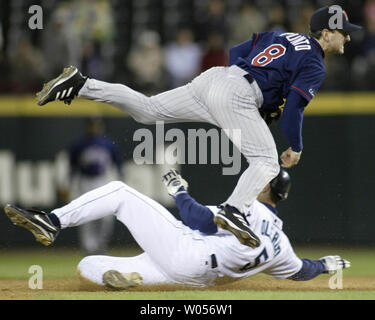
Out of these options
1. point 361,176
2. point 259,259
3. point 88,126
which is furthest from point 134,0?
point 259,259

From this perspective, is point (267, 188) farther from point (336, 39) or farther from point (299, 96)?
point (336, 39)

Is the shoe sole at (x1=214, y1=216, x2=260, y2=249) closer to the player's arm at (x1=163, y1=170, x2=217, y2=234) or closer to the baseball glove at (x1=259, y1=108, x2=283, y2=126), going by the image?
the player's arm at (x1=163, y1=170, x2=217, y2=234)

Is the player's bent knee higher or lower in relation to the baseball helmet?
lower

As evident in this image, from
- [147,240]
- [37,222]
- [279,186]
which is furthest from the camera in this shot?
[279,186]

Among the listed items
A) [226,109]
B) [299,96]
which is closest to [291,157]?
[299,96]

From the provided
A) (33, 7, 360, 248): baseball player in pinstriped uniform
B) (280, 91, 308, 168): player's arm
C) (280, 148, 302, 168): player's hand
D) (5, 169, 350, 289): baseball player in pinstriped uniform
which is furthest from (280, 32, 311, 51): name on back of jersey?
(5, 169, 350, 289): baseball player in pinstriped uniform

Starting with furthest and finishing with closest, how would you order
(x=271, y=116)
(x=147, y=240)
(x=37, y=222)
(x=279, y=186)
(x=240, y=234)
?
(x=271, y=116)
(x=279, y=186)
(x=147, y=240)
(x=37, y=222)
(x=240, y=234)
